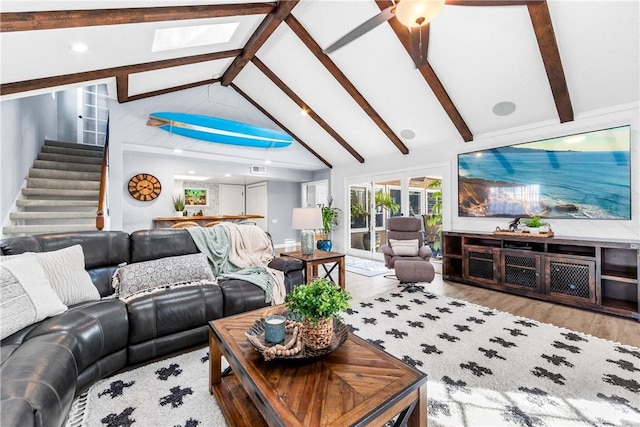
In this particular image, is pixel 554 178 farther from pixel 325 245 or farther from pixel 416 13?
pixel 325 245

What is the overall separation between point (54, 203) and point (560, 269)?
6.80 meters

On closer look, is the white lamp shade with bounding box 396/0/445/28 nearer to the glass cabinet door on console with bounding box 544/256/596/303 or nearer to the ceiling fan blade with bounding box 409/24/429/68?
the ceiling fan blade with bounding box 409/24/429/68

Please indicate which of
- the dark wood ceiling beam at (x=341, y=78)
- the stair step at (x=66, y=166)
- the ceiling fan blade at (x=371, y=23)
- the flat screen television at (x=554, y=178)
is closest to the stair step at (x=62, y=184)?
the stair step at (x=66, y=166)

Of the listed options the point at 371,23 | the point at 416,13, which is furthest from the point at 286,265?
the point at 416,13

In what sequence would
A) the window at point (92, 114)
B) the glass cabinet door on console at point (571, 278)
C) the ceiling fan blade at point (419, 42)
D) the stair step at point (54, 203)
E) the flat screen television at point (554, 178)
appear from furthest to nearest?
the window at point (92, 114) → the stair step at point (54, 203) → the flat screen television at point (554, 178) → the glass cabinet door on console at point (571, 278) → the ceiling fan blade at point (419, 42)

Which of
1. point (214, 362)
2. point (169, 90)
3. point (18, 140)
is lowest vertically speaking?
point (214, 362)

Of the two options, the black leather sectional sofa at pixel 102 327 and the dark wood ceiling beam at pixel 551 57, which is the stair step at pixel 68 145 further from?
the dark wood ceiling beam at pixel 551 57

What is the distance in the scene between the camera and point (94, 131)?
6578mm

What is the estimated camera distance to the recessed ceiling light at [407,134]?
508 cm

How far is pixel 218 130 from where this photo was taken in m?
5.22

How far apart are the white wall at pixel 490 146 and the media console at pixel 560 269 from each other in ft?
0.98

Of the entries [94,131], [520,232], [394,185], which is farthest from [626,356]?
[94,131]

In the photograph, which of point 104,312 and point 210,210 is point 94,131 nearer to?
point 210,210

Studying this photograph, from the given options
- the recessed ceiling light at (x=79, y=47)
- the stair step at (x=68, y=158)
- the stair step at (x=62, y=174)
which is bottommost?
the stair step at (x=62, y=174)
